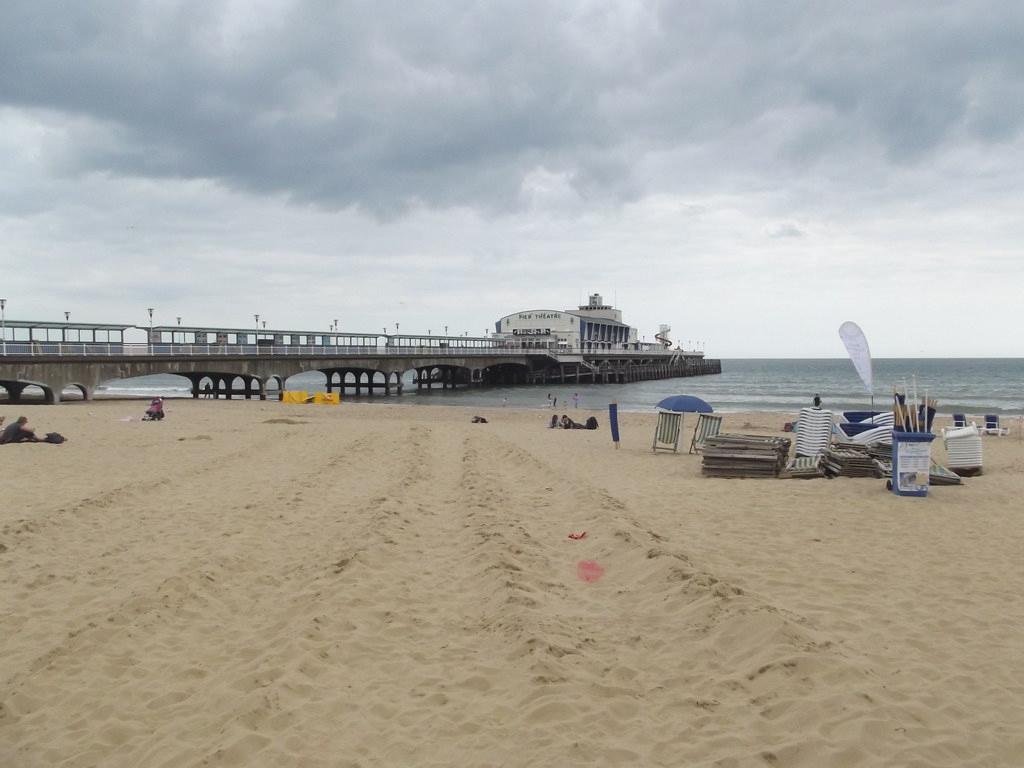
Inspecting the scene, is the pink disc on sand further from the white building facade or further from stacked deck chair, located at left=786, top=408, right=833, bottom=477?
the white building facade

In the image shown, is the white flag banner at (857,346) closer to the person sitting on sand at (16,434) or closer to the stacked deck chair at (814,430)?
the stacked deck chair at (814,430)

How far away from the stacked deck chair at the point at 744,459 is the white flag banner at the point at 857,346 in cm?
329

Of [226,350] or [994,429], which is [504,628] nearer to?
[994,429]

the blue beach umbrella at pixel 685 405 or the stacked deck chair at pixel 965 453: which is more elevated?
the blue beach umbrella at pixel 685 405

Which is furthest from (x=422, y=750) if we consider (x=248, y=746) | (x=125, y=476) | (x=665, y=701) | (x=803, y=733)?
(x=125, y=476)

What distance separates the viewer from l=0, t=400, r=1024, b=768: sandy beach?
3959mm

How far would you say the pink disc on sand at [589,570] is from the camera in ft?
22.7

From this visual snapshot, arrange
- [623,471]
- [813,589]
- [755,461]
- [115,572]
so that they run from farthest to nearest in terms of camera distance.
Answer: [623,471], [755,461], [115,572], [813,589]

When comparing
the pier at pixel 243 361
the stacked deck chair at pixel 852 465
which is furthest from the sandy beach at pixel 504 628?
the pier at pixel 243 361

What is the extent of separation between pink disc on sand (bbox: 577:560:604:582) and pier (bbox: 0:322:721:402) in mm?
37125

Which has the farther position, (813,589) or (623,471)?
(623,471)

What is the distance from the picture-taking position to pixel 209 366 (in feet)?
148

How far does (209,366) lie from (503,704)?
45.2 m

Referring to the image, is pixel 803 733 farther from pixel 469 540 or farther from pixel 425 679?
pixel 469 540
